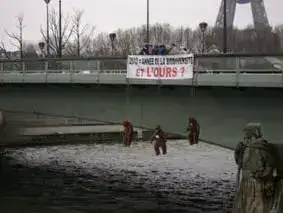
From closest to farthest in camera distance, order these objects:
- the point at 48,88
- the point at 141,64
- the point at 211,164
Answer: the point at 141,64, the point at 48,88, the point at 211,164

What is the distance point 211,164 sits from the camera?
49.0 m

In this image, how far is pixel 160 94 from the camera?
28312 mm

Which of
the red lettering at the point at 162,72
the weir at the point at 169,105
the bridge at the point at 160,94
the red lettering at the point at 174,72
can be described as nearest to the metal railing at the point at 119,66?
the bridge at the point at 160,94

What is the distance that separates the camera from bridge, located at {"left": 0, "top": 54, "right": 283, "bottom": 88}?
900 inches

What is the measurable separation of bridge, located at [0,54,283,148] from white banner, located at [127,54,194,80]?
0.31 m

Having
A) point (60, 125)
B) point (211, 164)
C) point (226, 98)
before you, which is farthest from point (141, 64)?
point (60, 125)

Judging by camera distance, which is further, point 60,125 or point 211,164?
point 60,125

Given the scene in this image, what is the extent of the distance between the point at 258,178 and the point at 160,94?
550 inches

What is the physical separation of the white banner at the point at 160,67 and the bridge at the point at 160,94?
0.31m

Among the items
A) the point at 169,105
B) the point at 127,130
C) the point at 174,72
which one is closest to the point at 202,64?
the point at 174,72

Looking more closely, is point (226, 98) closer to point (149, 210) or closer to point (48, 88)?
point (149, 210)

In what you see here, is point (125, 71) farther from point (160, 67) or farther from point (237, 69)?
point (237, 69)

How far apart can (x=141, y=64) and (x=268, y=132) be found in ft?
24.8

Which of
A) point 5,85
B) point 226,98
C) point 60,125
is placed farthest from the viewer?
point 60,125
